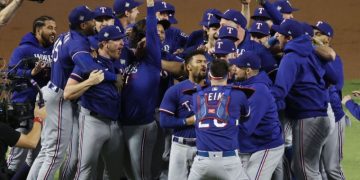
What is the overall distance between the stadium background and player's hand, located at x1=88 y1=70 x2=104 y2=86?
864 centimetres

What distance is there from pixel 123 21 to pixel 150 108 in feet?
4.34

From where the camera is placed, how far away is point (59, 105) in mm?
7031

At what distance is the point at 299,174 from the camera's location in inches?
282

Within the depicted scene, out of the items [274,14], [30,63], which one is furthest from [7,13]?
[274,14]

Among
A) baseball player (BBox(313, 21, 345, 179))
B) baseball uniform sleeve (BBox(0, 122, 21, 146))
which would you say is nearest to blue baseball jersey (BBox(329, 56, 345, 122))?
baseball player (BBox(313, 21, 345, 179))

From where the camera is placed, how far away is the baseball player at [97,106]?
6.75 m

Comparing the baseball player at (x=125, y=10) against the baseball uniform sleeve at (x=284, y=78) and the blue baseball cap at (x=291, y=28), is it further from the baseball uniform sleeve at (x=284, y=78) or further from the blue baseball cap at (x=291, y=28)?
the baseball uniform sleeve at (x=284, y=78)

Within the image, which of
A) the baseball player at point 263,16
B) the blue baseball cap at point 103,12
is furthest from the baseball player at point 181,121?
the baseball player at point 263,16

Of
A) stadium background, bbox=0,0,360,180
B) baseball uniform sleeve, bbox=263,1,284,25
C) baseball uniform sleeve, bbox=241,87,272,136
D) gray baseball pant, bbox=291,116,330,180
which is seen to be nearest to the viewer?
baseball uniform sleeve, bbox=241,87,272,136

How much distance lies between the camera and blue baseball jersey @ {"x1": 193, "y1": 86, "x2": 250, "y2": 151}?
5.92 m

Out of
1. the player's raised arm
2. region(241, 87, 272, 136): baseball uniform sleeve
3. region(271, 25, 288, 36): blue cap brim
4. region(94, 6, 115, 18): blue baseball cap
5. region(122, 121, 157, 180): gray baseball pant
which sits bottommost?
region(122, 121, 157, 180): gray baseball pant

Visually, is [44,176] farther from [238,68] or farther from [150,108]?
[238,68]

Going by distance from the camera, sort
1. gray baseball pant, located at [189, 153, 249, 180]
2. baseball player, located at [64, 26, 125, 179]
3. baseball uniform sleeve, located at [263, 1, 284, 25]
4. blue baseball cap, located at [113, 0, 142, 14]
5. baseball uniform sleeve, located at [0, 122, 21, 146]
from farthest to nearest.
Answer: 1. blue baseball cap, located at [113, 0, 142, 14]
2. baseball uniform sleeve, located at [263, 1, 284, 25]
3. baseball player, located at [64, 26, 125, 179]
4. gray baseball pant, located at [189, 153, 249, 180]
5. baseball uniform sleeve, located at [0, 122, 21, 146]

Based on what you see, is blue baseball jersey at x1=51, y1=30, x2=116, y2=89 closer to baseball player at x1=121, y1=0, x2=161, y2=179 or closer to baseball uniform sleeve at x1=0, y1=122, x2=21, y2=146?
baseball player at x1=121, y1=0, x2=161, y2=179
